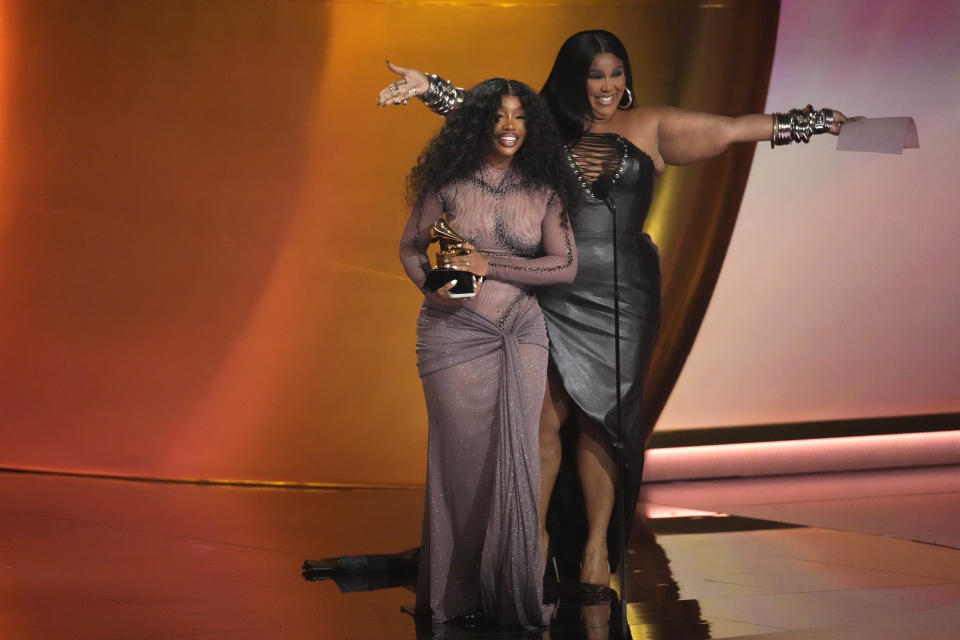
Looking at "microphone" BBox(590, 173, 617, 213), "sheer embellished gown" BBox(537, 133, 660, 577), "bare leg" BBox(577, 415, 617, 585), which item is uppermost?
"microphone" BBox(590, 173, 617, 213)

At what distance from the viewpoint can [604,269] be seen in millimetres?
4105

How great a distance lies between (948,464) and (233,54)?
16.2ft

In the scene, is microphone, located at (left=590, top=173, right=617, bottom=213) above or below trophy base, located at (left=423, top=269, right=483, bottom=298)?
above

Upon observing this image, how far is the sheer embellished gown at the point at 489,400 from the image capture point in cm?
339

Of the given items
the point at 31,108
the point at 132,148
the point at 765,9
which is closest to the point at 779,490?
the point at 765,9

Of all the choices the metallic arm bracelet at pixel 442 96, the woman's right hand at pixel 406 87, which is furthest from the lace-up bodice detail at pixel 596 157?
the woman's right hand at pixel 406 87

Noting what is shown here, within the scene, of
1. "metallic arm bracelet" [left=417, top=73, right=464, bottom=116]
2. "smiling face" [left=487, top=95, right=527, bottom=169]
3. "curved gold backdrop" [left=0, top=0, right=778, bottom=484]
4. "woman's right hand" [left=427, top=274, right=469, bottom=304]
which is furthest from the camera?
"curved gold backdrop" [left=0, top=0, right=778, bottom=484]

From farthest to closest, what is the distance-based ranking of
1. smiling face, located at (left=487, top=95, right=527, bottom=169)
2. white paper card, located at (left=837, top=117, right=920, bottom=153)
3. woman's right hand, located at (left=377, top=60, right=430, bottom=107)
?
white paper card, located at (left=837, top=117, right=920, bottom=153)
woman's right hand, located at (left=377, top=60, right=430, bottom=107)
smiling face, located at (left=487, top=95, right=527, bottom=169)

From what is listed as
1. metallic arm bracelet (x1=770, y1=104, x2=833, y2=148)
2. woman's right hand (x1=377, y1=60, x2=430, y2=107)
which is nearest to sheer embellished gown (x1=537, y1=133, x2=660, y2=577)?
metallic arm bracelet (x1=770, y1=104, x2=833, y2=148)

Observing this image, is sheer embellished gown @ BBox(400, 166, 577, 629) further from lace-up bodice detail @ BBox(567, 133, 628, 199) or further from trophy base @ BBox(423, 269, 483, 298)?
lace-up bodice detail @ BBox(567, 133, 628, 199)

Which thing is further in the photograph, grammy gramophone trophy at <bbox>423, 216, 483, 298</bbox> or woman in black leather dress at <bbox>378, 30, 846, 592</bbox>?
woman in black leather dress at <bbox>378, 30, 846, 592</bbox>

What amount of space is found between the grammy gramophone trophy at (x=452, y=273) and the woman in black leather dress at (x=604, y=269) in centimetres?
82

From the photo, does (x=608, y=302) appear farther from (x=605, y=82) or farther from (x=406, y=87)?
(x=406, y=87)

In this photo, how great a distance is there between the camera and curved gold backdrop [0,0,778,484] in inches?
272
